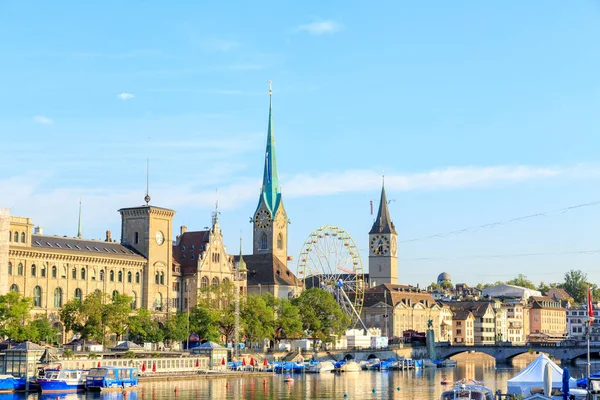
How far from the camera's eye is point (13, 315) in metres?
119

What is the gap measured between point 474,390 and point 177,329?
71.4 meters

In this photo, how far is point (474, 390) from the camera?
75.1 meters

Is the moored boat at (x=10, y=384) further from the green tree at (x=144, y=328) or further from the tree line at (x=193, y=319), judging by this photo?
the green tree at (x=144, y=328)

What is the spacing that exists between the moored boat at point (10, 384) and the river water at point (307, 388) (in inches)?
96.1

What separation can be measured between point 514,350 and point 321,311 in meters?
32.8

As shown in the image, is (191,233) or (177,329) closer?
(177,329)

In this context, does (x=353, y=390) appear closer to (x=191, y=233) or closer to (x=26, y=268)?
(x=26, y=268)

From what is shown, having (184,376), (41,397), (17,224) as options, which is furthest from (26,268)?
(41,397)

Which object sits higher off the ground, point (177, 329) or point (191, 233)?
point (191, 233)

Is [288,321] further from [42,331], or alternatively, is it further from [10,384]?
[10,384]

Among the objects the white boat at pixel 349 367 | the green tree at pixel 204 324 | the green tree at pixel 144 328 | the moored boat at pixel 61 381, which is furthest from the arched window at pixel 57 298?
the moored boat at pixel 61 381

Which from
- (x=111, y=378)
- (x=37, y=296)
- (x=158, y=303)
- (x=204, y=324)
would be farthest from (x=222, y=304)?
(x=111, y=378)

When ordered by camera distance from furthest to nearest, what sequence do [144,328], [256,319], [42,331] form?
[256,319], [144,328], [42,331]

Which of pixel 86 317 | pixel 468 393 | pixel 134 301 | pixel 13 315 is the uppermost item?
pixel 134 301
